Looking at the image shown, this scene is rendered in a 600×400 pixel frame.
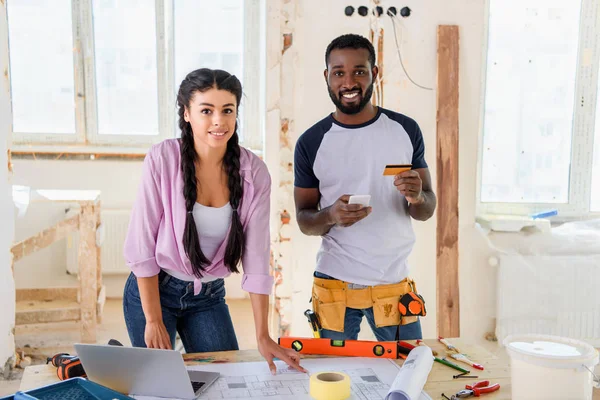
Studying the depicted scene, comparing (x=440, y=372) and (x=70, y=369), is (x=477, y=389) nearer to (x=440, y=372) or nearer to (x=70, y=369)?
(x=440, y=372)

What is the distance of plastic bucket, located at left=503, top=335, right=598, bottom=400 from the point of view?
3.59ft

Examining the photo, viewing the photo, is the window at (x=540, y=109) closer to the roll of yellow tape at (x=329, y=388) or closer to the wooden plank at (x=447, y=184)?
the wooden plank at (x=447, y=184)

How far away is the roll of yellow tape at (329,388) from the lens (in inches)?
49.0

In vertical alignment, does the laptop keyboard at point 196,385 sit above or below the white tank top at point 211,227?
below

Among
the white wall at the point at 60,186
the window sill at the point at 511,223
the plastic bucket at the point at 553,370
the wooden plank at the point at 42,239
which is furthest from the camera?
the white wall at the point at 60,186

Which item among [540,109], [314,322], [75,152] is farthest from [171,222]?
[75,152]

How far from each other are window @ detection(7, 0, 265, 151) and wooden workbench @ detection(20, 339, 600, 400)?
3.53 m

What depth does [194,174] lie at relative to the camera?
64.3 inches

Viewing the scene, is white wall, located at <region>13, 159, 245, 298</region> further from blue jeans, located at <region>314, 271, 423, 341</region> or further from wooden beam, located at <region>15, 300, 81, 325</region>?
blue jeans, located at <region>314, 271, 423, 341</region>

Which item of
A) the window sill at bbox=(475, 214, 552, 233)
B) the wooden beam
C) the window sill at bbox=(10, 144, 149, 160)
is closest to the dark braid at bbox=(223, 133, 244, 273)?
the window sill at bbox=(475, 214, 552, 233)

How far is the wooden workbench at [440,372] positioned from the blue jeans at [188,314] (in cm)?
17

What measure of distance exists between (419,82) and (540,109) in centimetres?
92

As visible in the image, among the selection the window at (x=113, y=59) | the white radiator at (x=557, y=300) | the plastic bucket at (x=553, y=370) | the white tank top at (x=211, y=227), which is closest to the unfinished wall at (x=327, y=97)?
the white radiator at (x=557, y=300)

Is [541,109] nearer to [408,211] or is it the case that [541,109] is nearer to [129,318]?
[408,211]
